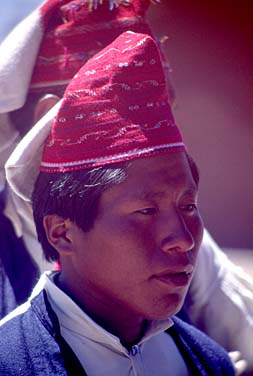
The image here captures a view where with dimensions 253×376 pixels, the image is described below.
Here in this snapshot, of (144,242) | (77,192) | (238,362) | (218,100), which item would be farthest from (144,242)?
(218,100)

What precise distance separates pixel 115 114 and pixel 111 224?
297mm

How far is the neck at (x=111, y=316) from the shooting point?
1.79m

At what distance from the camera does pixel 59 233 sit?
180 centimetres

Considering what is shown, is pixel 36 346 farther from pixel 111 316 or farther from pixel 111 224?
→ pixel 111 224

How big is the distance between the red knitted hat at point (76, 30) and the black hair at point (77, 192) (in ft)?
2.45

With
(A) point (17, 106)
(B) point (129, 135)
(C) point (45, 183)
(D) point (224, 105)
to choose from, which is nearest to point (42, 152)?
(C) point (45, 183)

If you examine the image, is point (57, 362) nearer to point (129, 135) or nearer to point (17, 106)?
point (129, 135)

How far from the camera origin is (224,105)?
4.84 meters

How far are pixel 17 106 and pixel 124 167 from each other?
2.76 feet

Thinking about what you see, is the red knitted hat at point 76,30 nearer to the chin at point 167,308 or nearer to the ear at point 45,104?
the ear at point 45,104

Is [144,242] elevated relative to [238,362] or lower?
elevated

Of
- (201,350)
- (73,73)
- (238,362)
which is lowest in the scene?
(238,362)

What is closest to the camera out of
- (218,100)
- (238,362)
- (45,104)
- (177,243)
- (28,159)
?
(177,243)

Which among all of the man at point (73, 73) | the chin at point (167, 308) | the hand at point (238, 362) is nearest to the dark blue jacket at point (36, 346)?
the chin at point (167, 308)
